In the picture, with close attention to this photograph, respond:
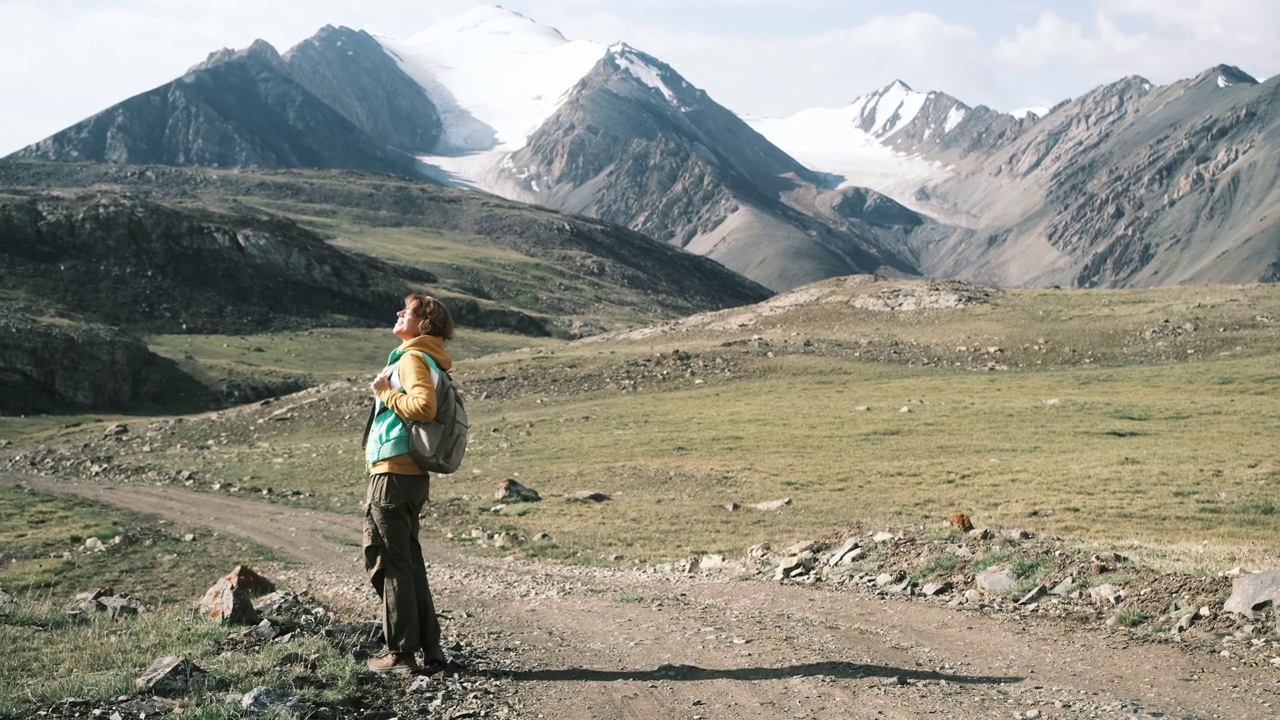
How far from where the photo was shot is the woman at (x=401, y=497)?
32.8ft

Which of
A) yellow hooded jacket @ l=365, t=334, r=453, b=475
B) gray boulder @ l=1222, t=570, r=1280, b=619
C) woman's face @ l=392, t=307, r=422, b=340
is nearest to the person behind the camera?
yellow hooded jacket @ l=365, t=334, r=453, b=475

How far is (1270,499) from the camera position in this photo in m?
25.1

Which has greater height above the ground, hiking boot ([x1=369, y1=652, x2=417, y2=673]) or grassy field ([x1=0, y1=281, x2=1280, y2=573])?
hiking boot ([x1=369, y1=652, x2=417, y2=673])

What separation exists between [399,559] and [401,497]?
645 mm

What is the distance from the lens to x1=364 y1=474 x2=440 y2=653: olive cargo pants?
10.0 m

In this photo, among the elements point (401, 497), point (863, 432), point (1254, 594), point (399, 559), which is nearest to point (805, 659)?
point (399, 559)

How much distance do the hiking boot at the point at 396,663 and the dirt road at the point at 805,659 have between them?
88 centimetres

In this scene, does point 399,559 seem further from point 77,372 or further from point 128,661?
point 77,372

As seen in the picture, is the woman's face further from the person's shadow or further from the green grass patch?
the person's shadow

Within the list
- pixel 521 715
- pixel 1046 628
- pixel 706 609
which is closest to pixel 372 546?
pixel 521 715

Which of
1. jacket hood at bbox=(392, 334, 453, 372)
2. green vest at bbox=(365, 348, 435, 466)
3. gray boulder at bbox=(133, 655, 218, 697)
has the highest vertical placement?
jacket hood at bbox=(392, 334, 453, 372)

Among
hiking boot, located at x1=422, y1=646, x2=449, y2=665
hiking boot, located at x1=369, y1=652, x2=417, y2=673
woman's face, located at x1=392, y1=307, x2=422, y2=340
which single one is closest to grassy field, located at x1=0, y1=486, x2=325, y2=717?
hiking boot, located at x1=369, y1=652, x2=417, y2=673

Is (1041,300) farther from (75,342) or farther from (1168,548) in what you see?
(75,342)

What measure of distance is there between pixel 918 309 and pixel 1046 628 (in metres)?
58.0
